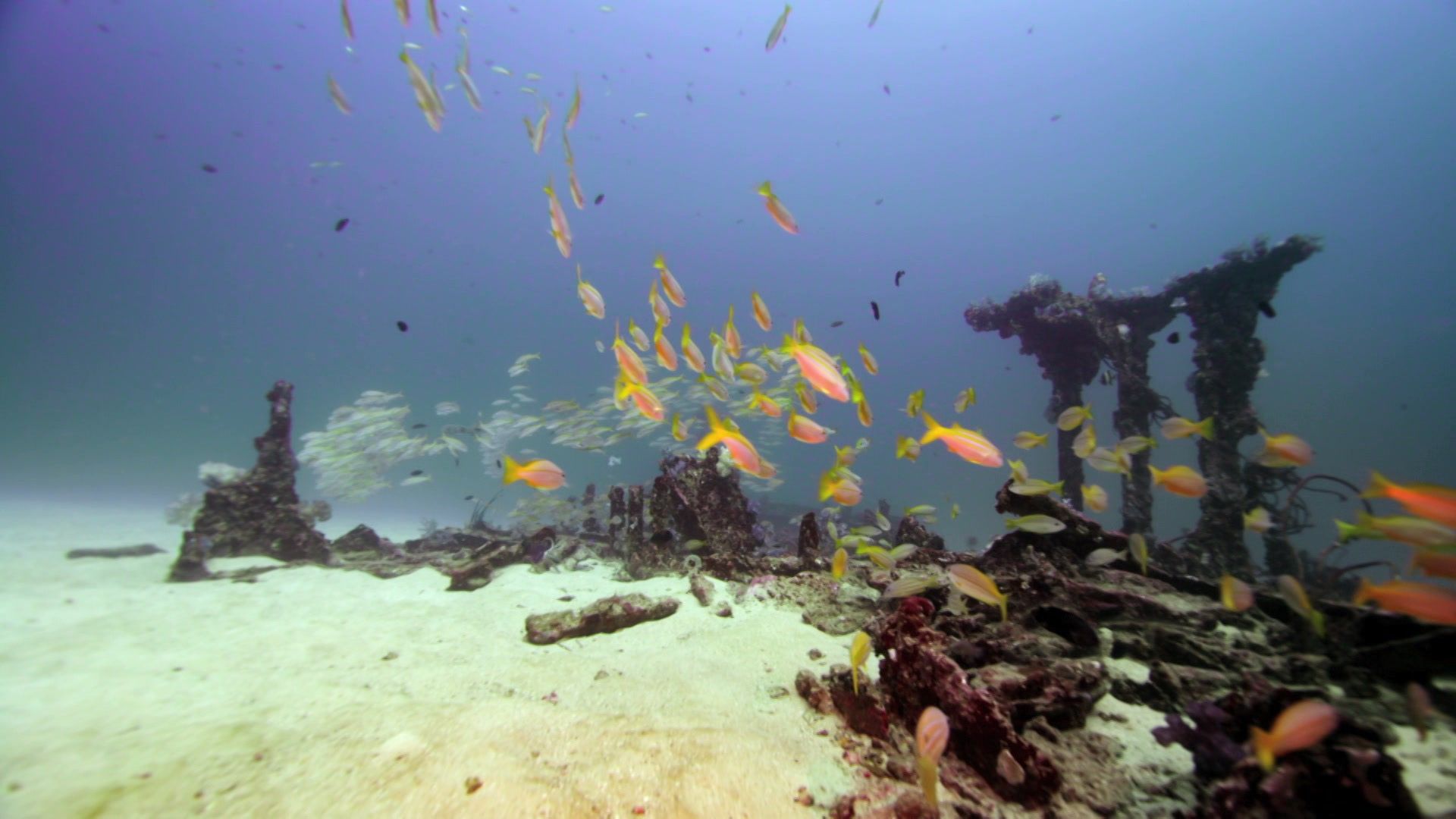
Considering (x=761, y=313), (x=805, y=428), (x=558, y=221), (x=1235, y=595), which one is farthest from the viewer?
(x=761, y=313)

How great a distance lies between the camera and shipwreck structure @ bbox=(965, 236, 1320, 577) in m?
7.77

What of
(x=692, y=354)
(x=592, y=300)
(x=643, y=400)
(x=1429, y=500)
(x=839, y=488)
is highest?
(x=592, y=300)

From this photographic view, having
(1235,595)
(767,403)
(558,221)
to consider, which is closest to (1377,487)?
(1235,595)

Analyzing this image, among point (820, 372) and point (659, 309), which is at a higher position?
point (659, 309)

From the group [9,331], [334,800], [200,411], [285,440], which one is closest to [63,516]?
[285,440]

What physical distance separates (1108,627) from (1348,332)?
103 meters

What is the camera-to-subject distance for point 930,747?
6.63 ft

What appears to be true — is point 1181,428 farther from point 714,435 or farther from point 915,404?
point 714,435

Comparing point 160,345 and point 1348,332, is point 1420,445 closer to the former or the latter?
point 1348,332

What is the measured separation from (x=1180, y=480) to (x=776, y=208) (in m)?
4.71

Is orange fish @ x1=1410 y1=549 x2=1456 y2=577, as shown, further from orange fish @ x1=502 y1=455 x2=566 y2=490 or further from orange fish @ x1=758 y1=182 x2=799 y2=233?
orange fish @ x1=502 y1=455 x2=566 y2=490

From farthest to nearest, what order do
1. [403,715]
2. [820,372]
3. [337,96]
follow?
[337,96]
[820,372]
[403,715]

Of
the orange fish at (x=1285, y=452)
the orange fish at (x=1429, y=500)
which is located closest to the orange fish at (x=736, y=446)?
the orange fish at (x=1429, y=500)

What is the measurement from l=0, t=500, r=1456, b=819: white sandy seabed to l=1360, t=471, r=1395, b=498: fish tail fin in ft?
4.29
